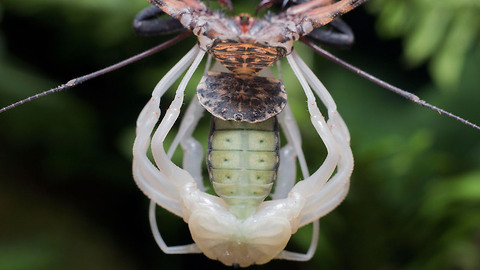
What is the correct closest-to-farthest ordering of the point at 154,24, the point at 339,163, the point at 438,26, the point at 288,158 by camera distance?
the point at 339,163 < the point at 288,158 < the point at 154,24 < the point at 438,26

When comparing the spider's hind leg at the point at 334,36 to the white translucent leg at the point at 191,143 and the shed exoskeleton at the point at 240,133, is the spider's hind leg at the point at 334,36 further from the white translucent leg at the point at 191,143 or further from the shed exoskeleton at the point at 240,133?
the white translucent leg at the point at 191,143

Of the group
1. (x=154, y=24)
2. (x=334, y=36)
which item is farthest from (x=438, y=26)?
(x=154, y=24)

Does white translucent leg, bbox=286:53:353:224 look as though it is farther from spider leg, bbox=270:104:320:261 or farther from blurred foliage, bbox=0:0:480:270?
blurred foliage, bbox=0:0:480:270

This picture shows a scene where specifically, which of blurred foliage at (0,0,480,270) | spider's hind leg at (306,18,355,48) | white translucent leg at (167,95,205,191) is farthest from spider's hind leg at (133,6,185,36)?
blurred foliage at (0,0,480,270)

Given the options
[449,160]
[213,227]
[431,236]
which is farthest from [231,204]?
[449,160]

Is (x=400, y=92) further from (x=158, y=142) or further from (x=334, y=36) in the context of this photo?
(x=158, y=142)

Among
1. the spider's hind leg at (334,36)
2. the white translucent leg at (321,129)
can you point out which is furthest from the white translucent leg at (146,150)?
the spider's hind leg at (334,36)

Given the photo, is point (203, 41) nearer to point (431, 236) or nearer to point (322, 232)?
point (322, 232)
